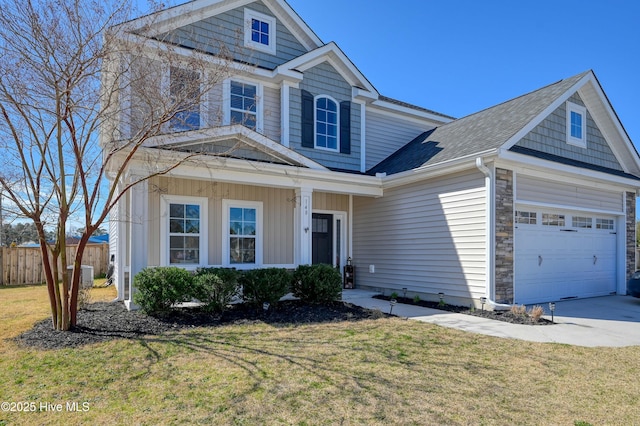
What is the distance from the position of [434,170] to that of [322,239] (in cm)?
399

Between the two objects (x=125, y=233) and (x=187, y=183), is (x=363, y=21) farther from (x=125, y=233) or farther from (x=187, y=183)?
(x=125, y=233)

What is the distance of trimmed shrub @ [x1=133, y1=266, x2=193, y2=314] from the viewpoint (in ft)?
21.6

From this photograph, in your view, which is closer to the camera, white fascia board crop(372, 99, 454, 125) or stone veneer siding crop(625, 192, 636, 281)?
stone veneer siding crop(625, 192, 636, 281)

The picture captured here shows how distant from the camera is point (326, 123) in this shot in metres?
11.5

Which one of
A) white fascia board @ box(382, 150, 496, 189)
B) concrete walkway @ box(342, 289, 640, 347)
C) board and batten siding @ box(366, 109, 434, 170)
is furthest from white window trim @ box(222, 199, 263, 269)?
board and batten siding @ box(366, 109, 434, 170)

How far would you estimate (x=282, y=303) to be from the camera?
27.2 ft

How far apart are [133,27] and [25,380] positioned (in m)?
5.71

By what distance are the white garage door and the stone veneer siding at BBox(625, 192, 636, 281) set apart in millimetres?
398

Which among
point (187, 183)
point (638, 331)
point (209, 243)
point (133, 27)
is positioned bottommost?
point (638, 331)

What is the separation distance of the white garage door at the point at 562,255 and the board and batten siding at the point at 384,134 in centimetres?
505

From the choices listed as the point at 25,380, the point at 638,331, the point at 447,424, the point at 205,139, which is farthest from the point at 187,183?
the point at 638,331

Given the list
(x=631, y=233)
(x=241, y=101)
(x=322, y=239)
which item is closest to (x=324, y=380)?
(x=322, y=239)

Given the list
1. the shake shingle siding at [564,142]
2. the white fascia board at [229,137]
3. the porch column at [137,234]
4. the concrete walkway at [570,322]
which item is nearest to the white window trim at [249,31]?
the white fascia board at [229,137]

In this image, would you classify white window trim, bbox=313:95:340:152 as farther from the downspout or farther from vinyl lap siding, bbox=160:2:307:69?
the downspout
